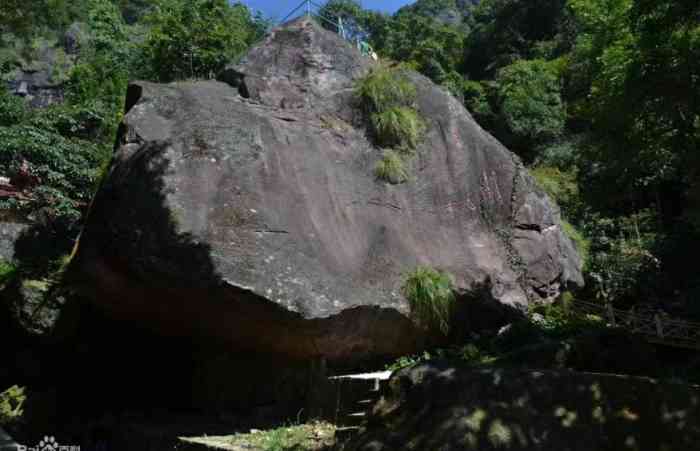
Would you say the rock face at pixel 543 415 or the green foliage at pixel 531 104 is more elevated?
the green foliage at pixel 531 104

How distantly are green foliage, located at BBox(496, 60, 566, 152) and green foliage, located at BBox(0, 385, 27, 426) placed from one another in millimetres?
19494

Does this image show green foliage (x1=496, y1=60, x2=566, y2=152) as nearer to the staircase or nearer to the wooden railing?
the wooden railing

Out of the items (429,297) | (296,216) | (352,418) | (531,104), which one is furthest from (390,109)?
(531,104)

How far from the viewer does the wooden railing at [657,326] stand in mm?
13617

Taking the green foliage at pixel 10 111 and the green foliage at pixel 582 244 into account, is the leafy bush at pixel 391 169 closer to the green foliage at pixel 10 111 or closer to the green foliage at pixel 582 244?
the green foliage at pixel 582 244

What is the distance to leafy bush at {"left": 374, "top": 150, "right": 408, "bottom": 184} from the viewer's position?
34.9 ft

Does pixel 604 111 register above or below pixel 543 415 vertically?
above

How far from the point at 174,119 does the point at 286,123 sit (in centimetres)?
180

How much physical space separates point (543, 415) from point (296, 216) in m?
5.46

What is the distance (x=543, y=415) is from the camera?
4082 mm

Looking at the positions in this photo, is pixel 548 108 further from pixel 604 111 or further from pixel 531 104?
pixel 604 111

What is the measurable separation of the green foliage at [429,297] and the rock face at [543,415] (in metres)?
4.89

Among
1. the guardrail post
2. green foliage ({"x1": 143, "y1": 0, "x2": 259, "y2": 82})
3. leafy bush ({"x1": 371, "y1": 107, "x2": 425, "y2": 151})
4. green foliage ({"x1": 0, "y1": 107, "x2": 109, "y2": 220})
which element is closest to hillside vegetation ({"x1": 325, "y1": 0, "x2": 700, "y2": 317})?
the guardrail post

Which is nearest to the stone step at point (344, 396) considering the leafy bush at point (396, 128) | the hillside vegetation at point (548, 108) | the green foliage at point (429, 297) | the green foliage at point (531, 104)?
the green foliage at point (429, 297)
